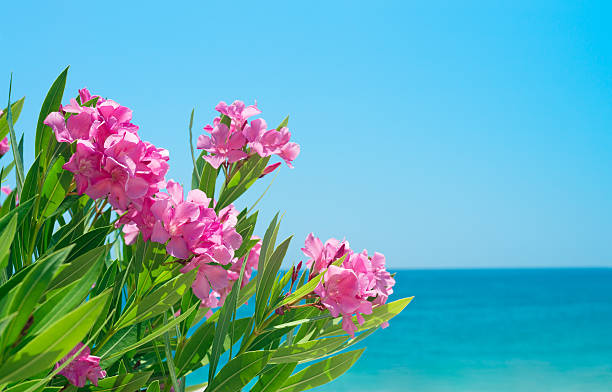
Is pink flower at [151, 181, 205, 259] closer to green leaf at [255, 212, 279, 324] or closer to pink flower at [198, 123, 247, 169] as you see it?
green leaf at [255, 212, 279, 324]

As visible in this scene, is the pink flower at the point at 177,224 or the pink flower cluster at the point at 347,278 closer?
the pink flower at the point at 177,224

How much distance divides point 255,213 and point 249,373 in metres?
0.35

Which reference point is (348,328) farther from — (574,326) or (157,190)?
(574,326)

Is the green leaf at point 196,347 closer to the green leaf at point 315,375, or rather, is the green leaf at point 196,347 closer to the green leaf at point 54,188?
the green leaf at point 315,375

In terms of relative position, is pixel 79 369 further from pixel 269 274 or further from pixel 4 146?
pixel 4 146

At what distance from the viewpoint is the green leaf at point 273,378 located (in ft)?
2.97

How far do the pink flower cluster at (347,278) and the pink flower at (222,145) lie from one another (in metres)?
0.23

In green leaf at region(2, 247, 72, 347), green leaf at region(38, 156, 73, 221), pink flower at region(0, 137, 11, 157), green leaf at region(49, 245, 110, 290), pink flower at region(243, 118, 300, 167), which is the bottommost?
green leaf at region(2, 247, 72, 347)

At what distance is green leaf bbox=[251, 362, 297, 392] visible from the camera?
35.7 inches

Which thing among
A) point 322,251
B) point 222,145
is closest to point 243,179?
point 222,145

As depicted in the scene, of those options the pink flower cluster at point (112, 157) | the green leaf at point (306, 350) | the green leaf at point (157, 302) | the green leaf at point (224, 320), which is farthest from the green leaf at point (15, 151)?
the green leaf at point (306, 350)

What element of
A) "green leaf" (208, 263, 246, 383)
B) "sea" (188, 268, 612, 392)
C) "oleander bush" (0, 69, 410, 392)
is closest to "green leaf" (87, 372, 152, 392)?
"oleander bush" (0, 69, 410, 392)

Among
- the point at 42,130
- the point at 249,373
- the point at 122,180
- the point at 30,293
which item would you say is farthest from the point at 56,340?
the point at 42,130

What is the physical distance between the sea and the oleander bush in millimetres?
10596
